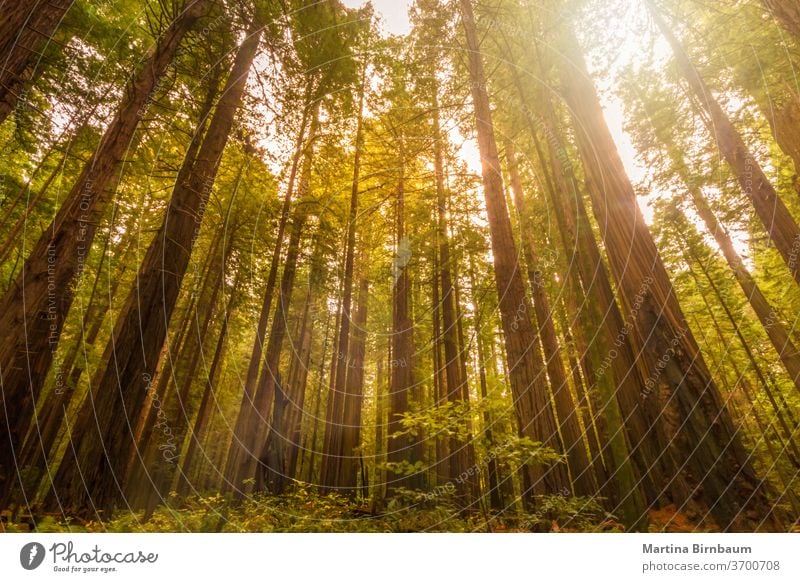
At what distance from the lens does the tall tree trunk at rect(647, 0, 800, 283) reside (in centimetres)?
721

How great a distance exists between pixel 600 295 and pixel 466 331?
33.3 feet

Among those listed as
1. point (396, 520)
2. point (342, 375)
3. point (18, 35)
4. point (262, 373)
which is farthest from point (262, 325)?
point (18, 35)

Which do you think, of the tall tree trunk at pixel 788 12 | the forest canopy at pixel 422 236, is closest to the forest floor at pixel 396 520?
the forest canopy at pixel 422 236

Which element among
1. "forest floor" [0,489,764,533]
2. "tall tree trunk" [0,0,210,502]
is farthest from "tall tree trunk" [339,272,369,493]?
"tall tree trunk" [0,0,210,502]

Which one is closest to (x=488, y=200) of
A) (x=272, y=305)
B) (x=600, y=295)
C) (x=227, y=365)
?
(x=600, y=295)

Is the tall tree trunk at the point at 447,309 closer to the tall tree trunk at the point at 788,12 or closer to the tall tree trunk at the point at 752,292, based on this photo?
the tall tree trunk at the point at 752,292

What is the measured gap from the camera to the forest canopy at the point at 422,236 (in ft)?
14.5

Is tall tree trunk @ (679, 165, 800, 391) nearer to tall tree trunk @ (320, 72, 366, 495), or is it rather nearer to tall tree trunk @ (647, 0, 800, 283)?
tall tree trunk @ (647, 0, 800, 283)
